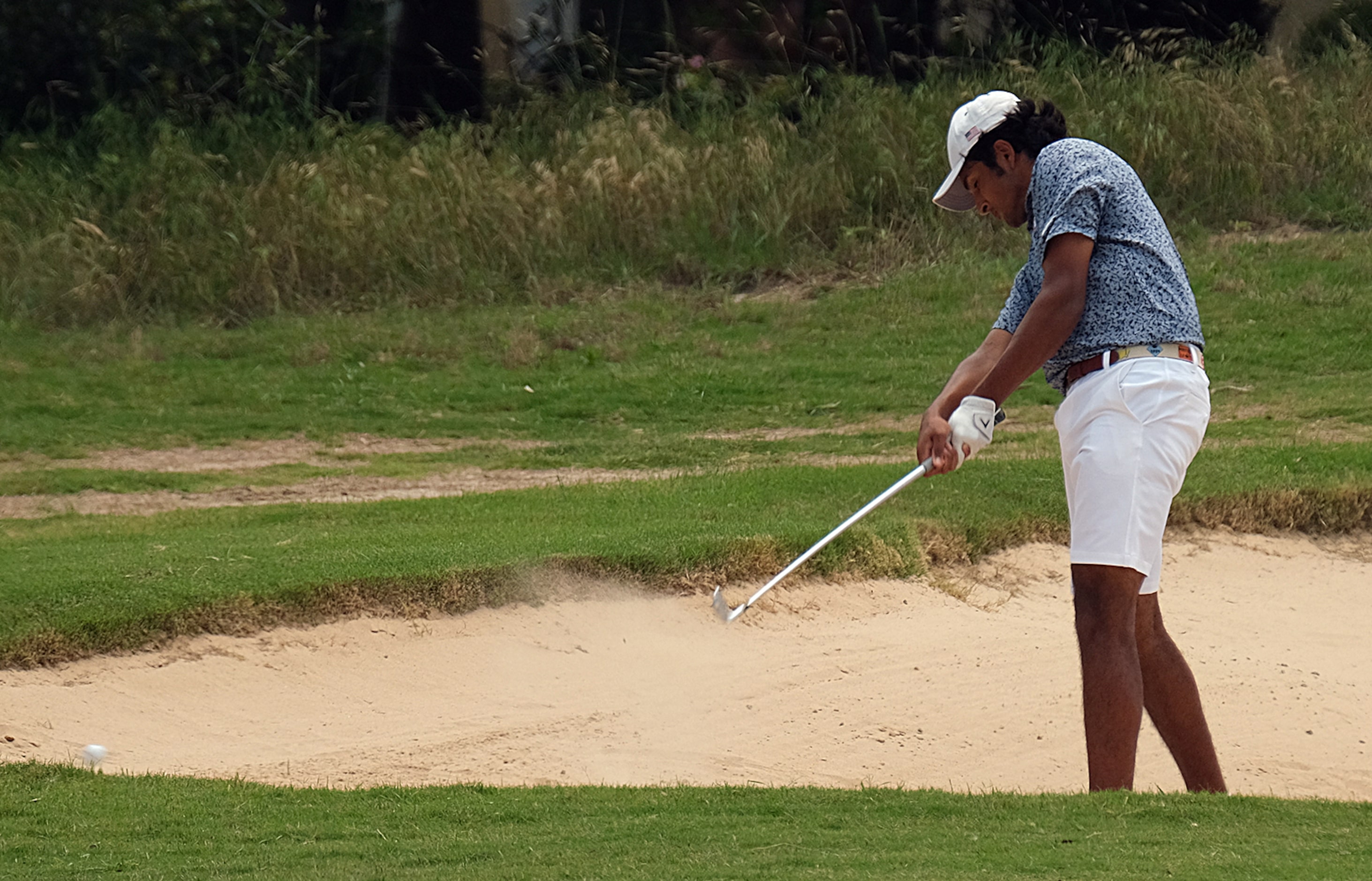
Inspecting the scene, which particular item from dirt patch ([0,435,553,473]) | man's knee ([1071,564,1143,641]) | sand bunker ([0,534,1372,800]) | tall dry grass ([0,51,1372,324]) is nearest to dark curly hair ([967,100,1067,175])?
man's knee ([1071,564,1143,641])

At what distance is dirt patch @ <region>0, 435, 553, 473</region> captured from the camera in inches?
377

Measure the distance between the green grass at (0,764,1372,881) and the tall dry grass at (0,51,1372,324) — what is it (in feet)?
31.2

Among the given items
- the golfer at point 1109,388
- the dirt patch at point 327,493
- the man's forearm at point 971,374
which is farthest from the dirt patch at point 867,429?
the golfer at point 1109,388

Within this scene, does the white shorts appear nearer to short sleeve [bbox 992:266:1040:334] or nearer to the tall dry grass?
short sleeve [bbox 992:266:1040:334]

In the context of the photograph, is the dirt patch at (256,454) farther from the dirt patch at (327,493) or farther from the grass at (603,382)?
the dirt patch at (327,493)

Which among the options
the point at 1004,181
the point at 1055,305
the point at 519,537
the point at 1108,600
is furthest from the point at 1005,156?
the point at 519,537

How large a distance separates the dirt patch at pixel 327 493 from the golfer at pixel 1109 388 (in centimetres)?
454

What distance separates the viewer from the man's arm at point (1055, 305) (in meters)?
4.13

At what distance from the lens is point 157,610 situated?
6039 mm

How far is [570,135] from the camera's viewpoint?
1502 centimetres

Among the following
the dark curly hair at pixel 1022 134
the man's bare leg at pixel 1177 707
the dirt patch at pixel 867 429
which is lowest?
the dirt patch at pixel 867 429

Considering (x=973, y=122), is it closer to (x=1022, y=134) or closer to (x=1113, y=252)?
(x=1022, y=134)

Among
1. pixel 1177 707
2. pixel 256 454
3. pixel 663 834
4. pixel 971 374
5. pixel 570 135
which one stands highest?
A: pixel 971 374

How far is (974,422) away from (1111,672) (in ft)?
2.32
